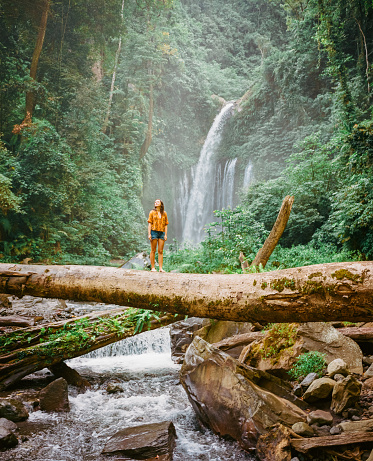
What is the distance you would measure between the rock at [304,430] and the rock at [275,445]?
0.10 meters

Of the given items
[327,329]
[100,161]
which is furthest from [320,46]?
[327,329]

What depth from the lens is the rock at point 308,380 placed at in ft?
11.4

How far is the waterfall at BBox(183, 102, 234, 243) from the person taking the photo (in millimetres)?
21578

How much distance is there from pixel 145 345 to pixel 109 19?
58.8ft

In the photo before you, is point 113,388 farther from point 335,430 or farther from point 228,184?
point 228,184

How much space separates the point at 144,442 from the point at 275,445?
4.16 ft

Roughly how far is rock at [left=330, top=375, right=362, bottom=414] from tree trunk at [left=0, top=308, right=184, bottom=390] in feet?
7.78

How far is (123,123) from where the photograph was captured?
62.7 ft

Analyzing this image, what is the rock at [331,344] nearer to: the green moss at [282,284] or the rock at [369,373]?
the rock at [369,373]

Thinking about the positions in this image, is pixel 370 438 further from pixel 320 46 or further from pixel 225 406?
pixel 320 46

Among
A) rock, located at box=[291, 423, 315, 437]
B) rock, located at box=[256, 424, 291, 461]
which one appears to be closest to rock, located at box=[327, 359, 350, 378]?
rock, located at box=[291, 423, 315, 437]

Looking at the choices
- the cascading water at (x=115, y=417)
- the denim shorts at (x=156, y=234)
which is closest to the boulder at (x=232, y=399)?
the cascading water at (x=115, y=417)

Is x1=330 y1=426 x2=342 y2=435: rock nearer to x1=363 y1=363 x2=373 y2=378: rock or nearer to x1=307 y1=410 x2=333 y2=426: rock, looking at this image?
x1=307 y1=410 x2=333 y2=426: rock

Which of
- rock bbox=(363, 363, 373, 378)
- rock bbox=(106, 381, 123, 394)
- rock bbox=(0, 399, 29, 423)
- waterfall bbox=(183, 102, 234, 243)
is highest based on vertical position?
waterfall bbox=(183, 102, 234, 243)
